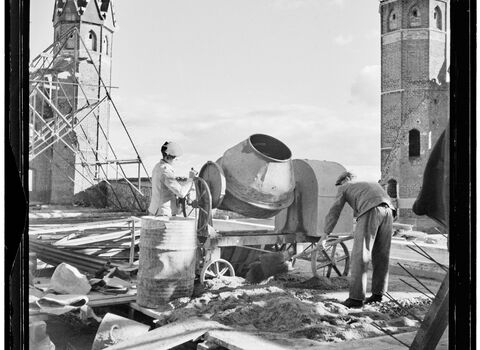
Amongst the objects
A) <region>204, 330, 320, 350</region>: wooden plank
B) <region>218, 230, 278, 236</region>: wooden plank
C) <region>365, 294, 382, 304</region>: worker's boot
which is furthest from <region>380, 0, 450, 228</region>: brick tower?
<region>218, 230, 278, 236</region>: wooden plank

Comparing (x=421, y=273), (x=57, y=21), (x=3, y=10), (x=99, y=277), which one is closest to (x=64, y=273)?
(x=99, y=277)

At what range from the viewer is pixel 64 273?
117 inches

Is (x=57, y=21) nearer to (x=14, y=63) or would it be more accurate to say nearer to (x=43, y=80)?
(x=43, y=80)

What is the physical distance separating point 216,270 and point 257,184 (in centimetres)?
68

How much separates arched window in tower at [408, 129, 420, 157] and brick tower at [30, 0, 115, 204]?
1443mm

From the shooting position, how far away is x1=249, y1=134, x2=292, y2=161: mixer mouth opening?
3.04m

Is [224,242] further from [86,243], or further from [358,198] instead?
[358,198]

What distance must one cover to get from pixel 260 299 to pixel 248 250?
4.59 feet

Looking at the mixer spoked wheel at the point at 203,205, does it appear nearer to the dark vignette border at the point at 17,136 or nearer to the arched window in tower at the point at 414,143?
the arched window in tower at the point at 414,143

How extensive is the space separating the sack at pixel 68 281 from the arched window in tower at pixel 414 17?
6.54 feet

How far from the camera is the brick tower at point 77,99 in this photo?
8.70 feet

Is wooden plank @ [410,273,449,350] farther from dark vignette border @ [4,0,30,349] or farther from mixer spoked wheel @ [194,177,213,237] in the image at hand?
mixer spoked wheel @ [194,177,213,237]

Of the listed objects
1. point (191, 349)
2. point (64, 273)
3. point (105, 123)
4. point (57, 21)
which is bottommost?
point (191, 349)

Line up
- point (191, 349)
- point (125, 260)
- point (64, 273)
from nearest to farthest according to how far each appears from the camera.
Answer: point (191, 349), point (64, 273), point (125, 260)
